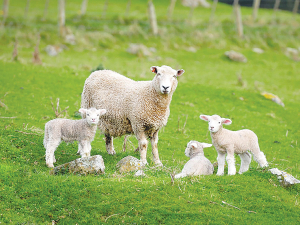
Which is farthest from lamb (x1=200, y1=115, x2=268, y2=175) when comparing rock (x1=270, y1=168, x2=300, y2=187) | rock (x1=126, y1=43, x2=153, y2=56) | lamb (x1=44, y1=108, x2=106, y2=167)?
rock (x1=126, y1=43, x2=153, y2=56)

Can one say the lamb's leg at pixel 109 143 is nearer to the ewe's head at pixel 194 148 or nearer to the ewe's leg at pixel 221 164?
the ewe's head at pixel 194 148

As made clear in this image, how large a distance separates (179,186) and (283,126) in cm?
1220

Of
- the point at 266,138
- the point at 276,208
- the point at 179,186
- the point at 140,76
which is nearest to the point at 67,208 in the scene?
the point at 179,186

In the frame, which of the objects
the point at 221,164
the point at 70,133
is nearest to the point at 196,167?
the point at 221,164

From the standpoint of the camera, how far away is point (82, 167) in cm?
959

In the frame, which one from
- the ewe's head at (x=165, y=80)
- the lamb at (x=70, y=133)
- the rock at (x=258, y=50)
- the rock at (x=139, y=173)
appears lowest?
the rock at (x=258, y=50)

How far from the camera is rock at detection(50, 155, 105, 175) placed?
31.3 feet

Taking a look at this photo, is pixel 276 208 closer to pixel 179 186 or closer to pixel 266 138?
pixel 179 186

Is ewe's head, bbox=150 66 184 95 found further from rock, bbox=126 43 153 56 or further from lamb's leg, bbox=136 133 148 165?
rock, bbox=126 43 153 56

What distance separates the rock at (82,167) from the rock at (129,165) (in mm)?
730

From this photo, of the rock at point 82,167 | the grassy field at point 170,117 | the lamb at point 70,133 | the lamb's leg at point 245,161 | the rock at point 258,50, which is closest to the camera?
the grassy field at point 170,117

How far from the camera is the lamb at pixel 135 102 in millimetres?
11023

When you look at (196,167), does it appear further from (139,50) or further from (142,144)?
(139,50)

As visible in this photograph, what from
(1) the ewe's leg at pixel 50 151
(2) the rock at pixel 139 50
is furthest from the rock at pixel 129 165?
→ (2) the rock at pixel 139 50
